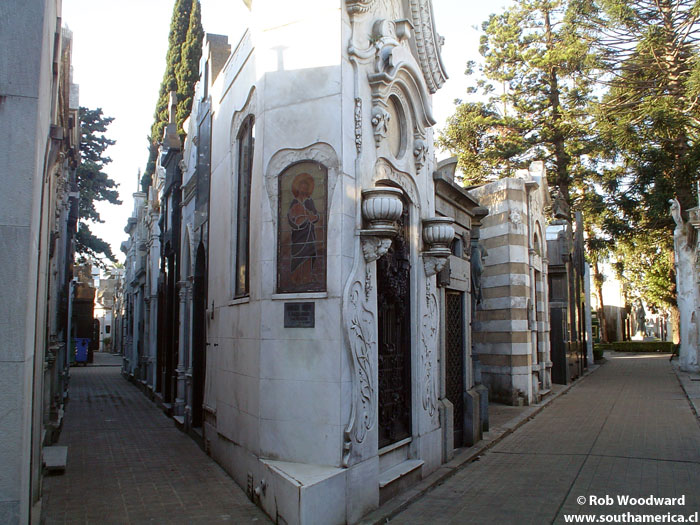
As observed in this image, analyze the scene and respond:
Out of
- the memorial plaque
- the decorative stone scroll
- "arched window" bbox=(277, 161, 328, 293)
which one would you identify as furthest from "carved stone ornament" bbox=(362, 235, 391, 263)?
the decorative stone scroll

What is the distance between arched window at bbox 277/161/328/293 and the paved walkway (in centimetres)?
259

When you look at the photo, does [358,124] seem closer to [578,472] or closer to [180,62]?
[578,472]

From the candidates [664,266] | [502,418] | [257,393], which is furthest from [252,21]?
[664,266]

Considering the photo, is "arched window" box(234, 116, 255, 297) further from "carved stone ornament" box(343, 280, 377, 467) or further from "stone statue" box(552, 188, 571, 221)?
"stone statue" box(552, 188, 571, 221)

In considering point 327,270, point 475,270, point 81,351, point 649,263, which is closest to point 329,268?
point 327,270

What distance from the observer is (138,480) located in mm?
8008

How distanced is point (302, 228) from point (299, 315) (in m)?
0.99

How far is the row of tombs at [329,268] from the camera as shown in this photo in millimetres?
6410

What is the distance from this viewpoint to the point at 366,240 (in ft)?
22.1

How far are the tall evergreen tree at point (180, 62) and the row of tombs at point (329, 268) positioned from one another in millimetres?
10708

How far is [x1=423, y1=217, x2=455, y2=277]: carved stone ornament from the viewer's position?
27.5 feet

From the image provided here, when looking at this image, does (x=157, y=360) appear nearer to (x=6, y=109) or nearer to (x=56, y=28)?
(x=56, y=28)

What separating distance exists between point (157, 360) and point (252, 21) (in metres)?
11.3

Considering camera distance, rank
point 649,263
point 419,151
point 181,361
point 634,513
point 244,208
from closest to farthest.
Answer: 1. point 634,513
2. point 244,208
3. point 419,151
4. point 181,361
5. point 649,263
